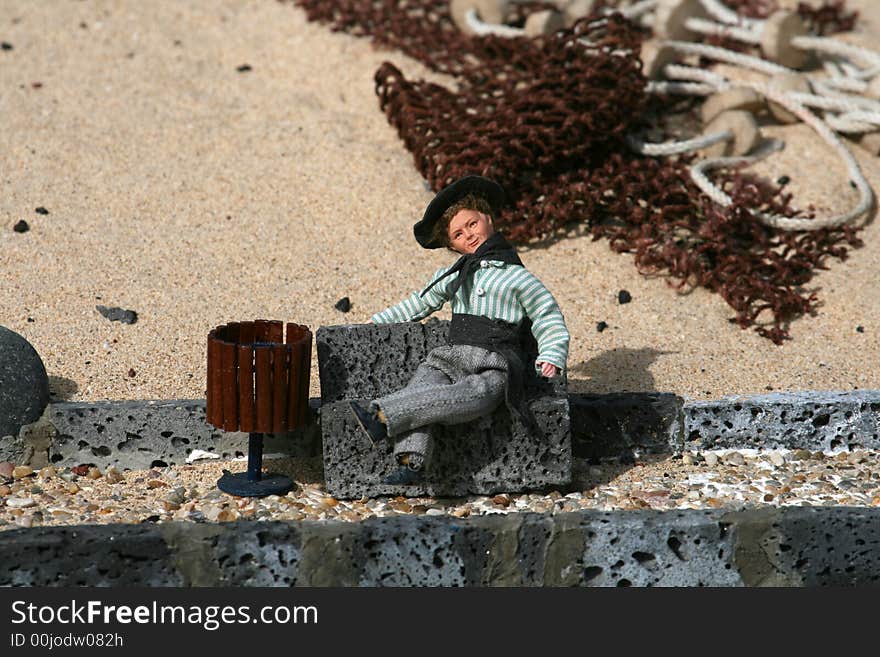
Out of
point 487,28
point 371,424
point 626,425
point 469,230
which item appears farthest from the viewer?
point 487,28

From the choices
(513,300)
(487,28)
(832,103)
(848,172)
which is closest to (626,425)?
(513,300)

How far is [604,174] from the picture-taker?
23.9ft

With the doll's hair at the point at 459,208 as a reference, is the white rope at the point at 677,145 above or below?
above

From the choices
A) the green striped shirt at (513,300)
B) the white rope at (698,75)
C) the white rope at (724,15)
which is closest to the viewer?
the green striped shirt at (513,300)

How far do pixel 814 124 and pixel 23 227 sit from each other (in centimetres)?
461

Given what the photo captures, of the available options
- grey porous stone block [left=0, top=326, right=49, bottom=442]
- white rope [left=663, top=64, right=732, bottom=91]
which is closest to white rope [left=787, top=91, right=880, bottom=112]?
white rope [left=663, top=64, right=732, bottom=91]

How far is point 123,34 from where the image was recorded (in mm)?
8641

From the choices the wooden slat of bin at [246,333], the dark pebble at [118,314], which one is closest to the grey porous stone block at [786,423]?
the wooden slat of bin at [246,333]

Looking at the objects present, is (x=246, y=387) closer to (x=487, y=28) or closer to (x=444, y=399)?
(x=444, y=399)

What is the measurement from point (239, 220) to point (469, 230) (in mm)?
2241

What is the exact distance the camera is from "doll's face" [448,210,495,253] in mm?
5168

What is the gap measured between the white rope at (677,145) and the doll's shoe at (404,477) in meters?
3.17

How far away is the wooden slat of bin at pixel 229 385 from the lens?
489cm

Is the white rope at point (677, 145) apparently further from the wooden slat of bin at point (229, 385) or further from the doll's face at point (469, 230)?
the wooden slat of bin at point (229, 385)
